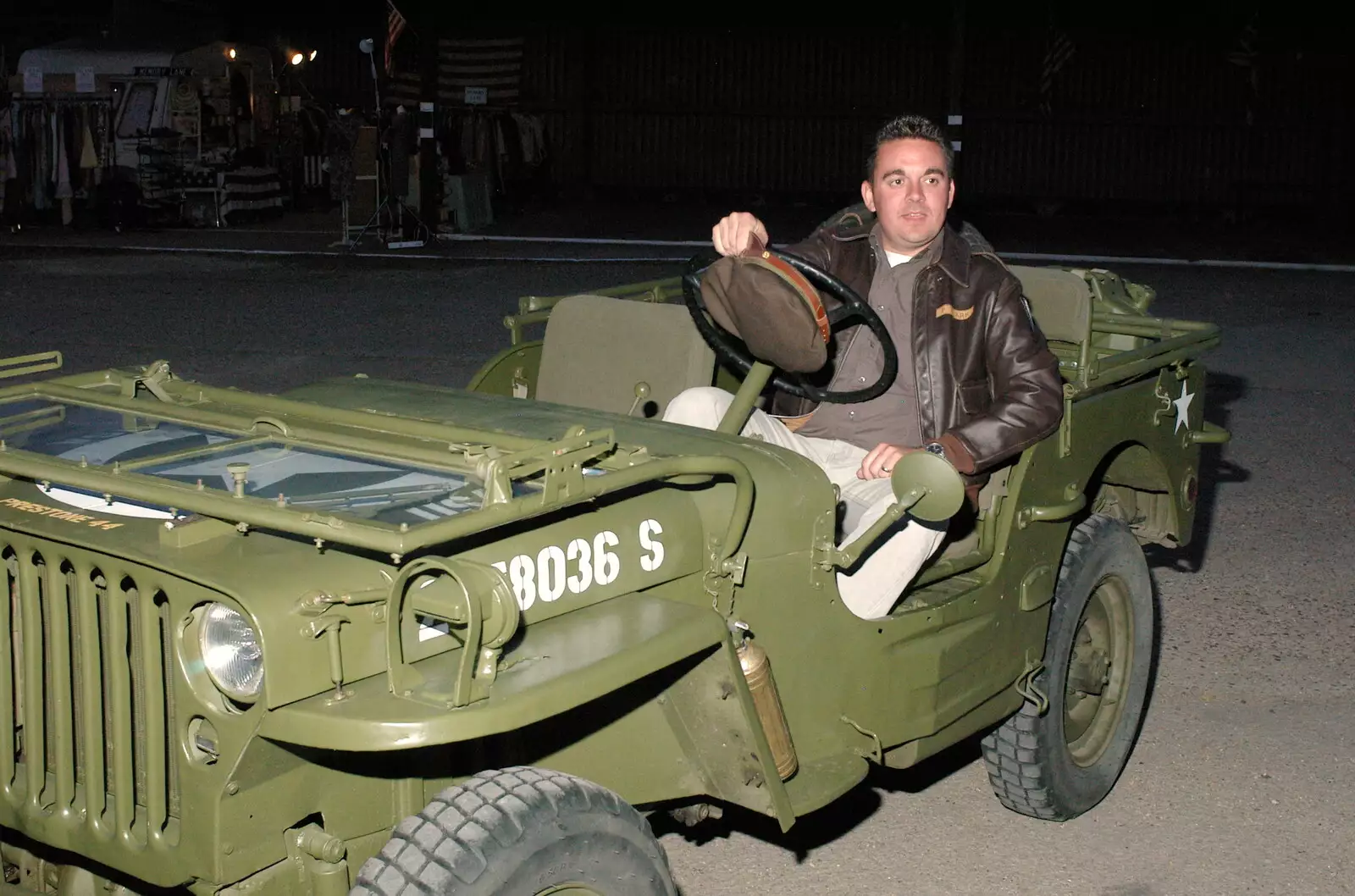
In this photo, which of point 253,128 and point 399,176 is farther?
point 253,128

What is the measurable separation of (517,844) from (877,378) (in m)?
1.93

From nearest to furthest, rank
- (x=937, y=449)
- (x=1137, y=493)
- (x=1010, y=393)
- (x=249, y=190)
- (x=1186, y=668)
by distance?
(x=937, y=449)
(x=1010, y=393)
(x=1137, y=493)
(x=1186, y=668)
(x=249, y=190)

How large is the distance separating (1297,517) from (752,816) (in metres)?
4.17

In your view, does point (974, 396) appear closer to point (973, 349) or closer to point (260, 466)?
point (973, 349)

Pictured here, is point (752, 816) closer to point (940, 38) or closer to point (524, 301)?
point (524, 301)

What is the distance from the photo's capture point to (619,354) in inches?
179

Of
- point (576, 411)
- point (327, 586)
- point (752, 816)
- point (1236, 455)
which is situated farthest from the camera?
point (1236, 455)

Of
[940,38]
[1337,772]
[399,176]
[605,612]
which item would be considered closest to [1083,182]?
[940,38]

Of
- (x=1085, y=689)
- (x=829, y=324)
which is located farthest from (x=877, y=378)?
(x=1085, y=689)

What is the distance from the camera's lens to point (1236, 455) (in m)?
8.65

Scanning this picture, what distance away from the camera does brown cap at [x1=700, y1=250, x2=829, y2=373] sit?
344 centimetres

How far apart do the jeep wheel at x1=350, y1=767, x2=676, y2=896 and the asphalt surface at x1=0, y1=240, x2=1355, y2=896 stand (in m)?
1.37

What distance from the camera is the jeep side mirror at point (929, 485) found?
3.22 meters

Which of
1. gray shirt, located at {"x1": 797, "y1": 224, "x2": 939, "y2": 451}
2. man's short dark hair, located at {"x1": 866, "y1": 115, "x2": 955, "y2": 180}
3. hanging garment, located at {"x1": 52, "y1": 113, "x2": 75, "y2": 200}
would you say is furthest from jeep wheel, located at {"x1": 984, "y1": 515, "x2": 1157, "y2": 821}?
hanging garment, located at {"x1": 52, "y1": 113, "x2": 75, "y2": 200}
